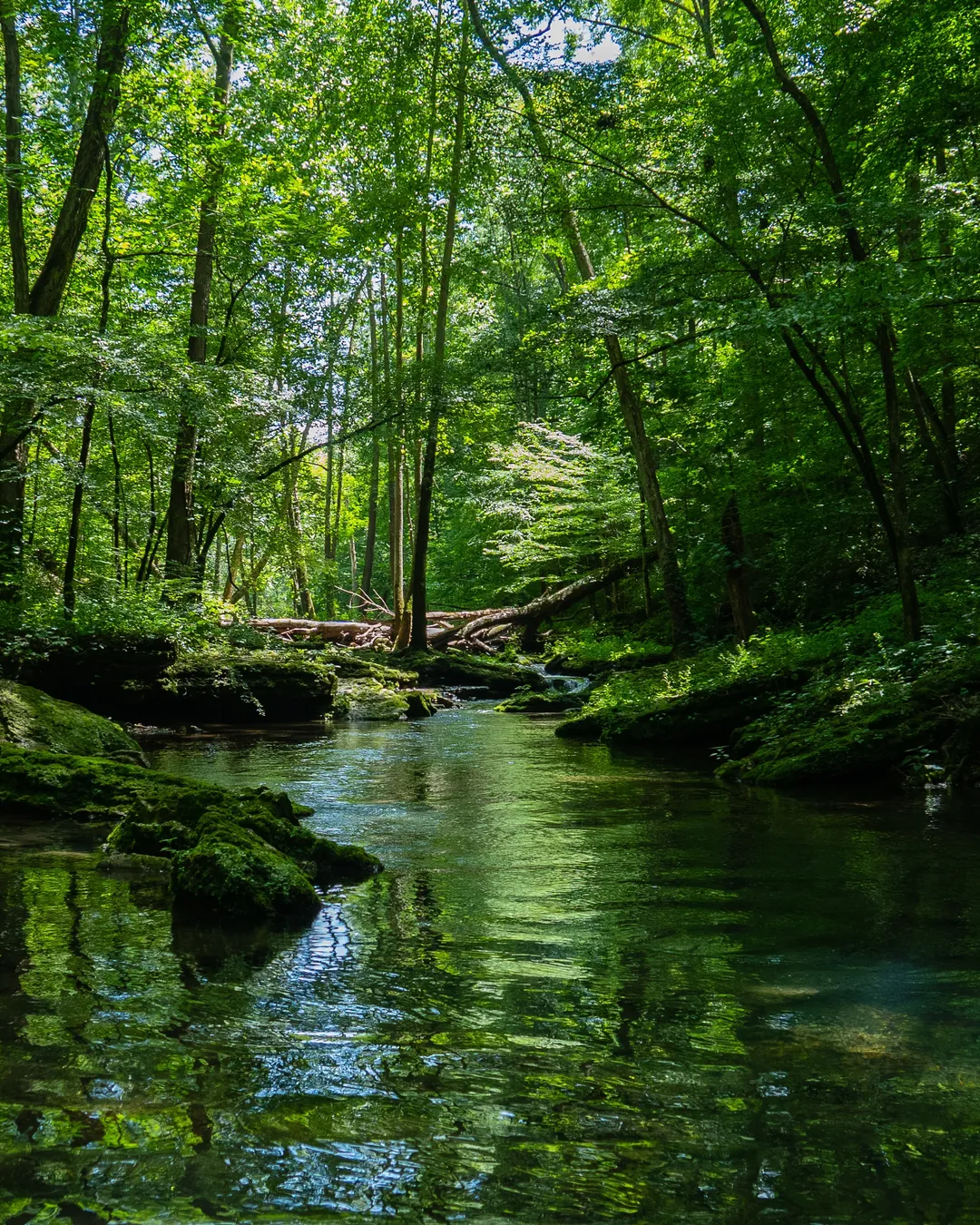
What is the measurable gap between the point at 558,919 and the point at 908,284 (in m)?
6.61

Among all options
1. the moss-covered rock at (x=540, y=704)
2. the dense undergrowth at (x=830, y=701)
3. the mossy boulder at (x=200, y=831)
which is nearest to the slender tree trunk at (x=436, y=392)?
the moss-covered rock at (x=540, y=704)

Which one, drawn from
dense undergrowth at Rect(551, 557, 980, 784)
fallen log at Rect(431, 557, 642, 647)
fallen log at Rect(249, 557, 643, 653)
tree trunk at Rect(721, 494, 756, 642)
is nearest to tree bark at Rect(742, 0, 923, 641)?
dense undergrowth at Rect(551, 557, 980, 784)

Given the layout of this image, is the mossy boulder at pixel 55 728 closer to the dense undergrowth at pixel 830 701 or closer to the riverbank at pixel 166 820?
the riverbank at pixel 166 820

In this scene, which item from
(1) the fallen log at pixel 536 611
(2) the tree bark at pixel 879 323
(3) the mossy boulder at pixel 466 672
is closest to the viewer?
(2) the tree bark at pixel 879 323

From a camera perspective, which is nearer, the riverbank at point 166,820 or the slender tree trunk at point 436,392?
the riverbank at point 166,820

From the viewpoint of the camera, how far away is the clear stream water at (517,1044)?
82.6 inches

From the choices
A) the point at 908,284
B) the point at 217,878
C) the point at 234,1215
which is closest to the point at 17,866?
the point at 217,878

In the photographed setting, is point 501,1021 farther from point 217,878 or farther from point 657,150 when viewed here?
point 657,150

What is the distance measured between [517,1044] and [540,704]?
13841 millimetres

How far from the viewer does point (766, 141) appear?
31.8 feet

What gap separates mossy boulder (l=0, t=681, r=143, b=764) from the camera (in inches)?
317

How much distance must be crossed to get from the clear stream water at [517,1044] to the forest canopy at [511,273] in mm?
5689

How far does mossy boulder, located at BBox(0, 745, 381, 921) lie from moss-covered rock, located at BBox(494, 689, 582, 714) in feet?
31.5

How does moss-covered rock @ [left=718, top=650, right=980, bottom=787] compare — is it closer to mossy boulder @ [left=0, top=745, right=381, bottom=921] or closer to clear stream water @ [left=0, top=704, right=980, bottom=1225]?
clear stream water @ [left=0, top=704, right=980, bottom=1225]
